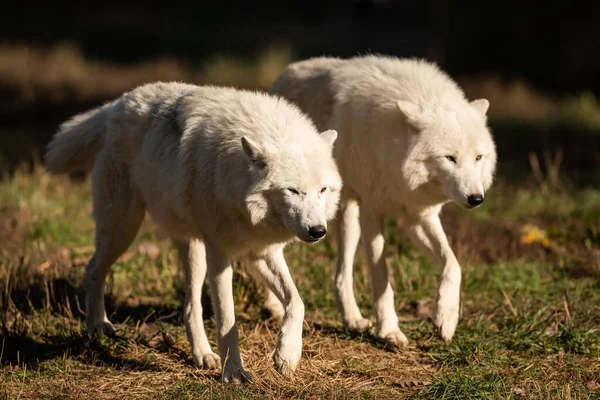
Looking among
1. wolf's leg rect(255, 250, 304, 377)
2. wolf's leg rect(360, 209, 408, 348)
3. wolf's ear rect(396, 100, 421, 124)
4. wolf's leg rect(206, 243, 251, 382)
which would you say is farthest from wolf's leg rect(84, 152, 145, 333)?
wolf's ear rect(396, 100, 421, 124)

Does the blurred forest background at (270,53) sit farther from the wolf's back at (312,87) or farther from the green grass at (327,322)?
the wolf's back at (312,87)

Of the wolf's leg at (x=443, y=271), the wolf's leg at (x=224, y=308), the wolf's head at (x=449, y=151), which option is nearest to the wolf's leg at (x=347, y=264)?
the wolf's leg at (x=443, y=271)

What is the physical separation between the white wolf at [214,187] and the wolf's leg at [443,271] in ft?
3.80

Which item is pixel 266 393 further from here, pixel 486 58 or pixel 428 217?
pixel 486 58

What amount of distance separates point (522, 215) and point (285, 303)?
4.70 m

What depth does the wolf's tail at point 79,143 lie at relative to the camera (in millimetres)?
5984

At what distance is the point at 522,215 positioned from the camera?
8.93 m

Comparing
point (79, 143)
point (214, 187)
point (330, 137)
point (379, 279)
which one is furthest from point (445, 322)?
point (79, 143)

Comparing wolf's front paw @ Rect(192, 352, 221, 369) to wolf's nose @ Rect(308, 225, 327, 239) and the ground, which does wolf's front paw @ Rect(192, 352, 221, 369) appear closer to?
the ground

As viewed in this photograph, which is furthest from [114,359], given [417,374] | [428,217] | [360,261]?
[360,261]

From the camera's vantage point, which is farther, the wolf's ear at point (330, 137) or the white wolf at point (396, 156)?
the white wolf at point (396, 156)

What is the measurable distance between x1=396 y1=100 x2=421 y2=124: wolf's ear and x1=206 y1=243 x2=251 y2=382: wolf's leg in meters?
1.53

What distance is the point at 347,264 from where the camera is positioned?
21.1ft

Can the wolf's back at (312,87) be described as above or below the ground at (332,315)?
above
